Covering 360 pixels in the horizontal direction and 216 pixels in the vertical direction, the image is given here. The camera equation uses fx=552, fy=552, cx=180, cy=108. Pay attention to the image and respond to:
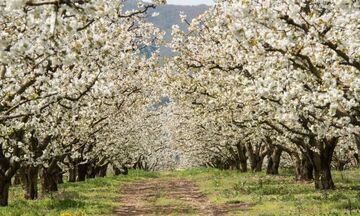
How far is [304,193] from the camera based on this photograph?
91.9 feet

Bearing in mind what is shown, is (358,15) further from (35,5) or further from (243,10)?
(35,5)

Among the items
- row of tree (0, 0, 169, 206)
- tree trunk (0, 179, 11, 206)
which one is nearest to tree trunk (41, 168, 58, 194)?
row of tree (0, 0, 169, 206)

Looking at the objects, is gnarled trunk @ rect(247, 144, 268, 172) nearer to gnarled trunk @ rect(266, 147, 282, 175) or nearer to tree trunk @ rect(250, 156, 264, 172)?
tree trunk @ rect(250, 156, 264, 172)

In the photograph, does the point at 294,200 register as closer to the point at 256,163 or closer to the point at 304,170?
the point at 304,170

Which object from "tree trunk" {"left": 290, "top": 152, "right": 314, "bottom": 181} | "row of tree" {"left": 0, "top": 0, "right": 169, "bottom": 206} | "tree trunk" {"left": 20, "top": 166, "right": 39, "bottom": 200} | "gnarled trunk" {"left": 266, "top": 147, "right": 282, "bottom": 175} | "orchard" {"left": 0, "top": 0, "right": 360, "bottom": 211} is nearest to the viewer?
"row of tree" {"left": 0, "top": 0, "right": 169, "bottom": 206}

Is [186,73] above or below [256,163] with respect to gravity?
above

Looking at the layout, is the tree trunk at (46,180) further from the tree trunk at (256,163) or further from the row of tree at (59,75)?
the tree trunk at (256,163)

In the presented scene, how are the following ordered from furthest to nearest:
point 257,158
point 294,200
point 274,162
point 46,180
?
point 257,158 → point 274,162 → point 46,180 → point 294,200

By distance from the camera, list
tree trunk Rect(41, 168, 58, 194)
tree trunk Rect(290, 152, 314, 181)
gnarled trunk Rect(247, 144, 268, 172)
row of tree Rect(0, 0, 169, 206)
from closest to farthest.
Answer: row of tree Rect(0, 0, 169, 206) < tree trunk Rect(41, 168, 58, 194) < tree trunk Rect(290, 152, 314, 181) < gnarled trunk Rect(247, 144, 268, 172)

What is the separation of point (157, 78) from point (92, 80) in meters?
15.7

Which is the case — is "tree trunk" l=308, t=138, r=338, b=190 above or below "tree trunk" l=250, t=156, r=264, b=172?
below

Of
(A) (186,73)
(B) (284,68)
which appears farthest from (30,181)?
(B) (284,68)

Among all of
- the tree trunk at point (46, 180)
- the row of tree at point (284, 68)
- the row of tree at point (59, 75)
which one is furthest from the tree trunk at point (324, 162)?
the tree trunk at point (46, 180)

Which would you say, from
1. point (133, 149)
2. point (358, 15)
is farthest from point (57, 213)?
point (133, 149)
